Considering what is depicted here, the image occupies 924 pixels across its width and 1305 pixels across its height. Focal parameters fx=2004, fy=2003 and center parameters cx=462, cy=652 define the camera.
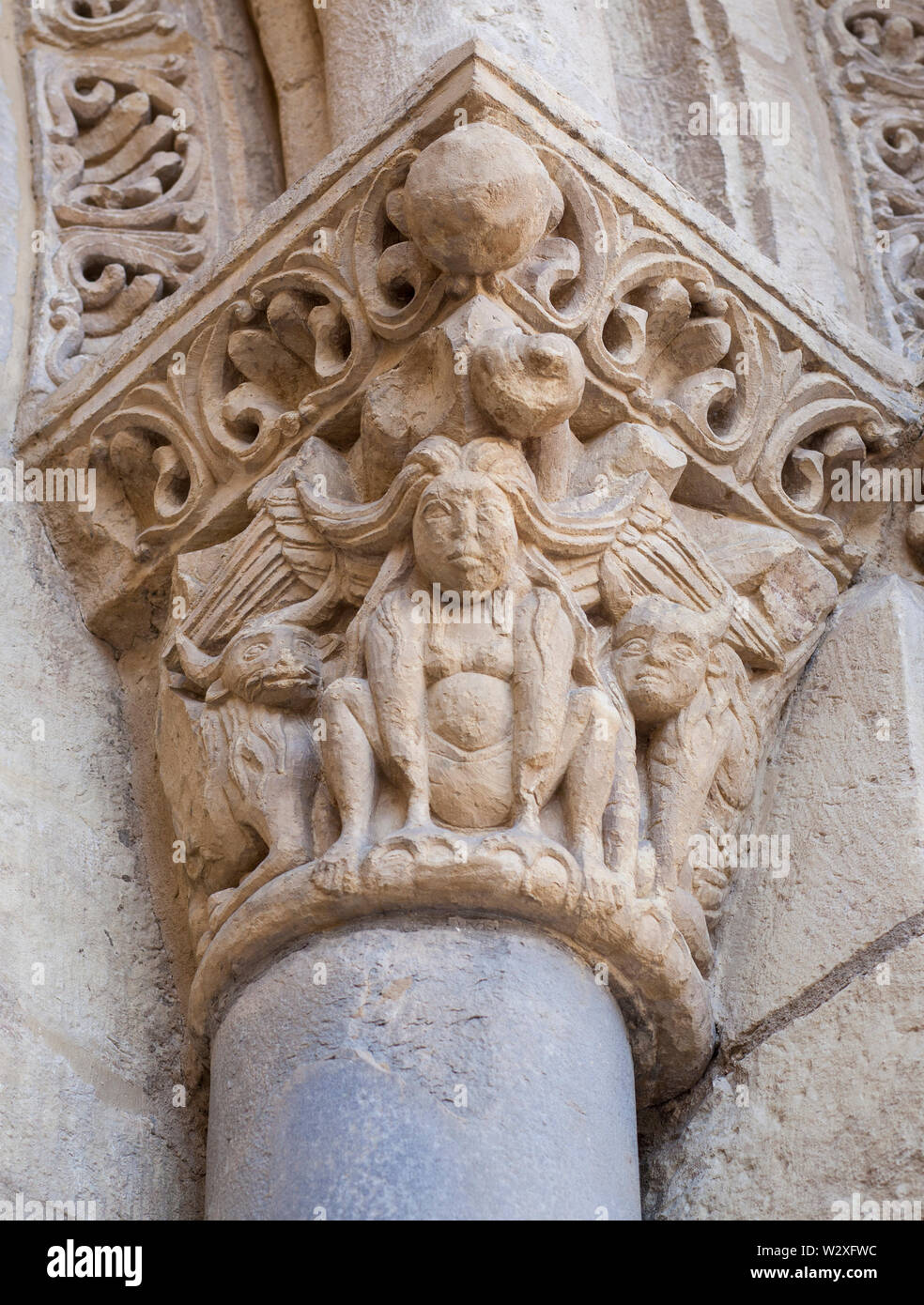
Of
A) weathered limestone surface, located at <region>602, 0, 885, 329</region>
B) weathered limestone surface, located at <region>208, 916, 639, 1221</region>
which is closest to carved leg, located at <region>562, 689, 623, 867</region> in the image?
weathered limestone surface, located at <region>208, 916, 639, 1221</region>

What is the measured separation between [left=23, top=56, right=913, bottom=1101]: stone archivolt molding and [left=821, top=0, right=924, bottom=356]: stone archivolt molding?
0.40m

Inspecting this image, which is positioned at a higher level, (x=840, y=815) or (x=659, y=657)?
(x=659, y=657)

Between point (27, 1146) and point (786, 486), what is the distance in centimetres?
129

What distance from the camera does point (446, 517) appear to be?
2293mm

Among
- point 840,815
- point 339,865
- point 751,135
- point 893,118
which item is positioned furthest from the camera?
point 893,118

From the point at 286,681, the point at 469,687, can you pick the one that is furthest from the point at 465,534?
the point at 286,681

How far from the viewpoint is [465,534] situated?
228 cm

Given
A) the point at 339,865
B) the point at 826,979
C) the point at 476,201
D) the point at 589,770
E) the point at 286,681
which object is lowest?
the point at 826,979

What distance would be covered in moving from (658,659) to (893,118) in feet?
Answer: 4.16

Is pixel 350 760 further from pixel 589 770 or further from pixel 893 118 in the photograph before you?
pixel 893 118

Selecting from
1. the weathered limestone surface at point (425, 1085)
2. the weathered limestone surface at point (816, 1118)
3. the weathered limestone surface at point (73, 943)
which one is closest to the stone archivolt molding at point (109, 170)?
the weathered limestone surface at point (73, 943)

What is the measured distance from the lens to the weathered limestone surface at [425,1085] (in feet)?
6.64

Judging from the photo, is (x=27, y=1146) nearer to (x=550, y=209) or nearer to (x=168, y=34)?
(x=550, y=209)

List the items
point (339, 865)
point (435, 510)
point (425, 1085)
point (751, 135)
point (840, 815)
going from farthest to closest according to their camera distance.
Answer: point (751, 135) < point (840, 815) < point (435, 510) < point (339, 865) < point (425, 1085)
